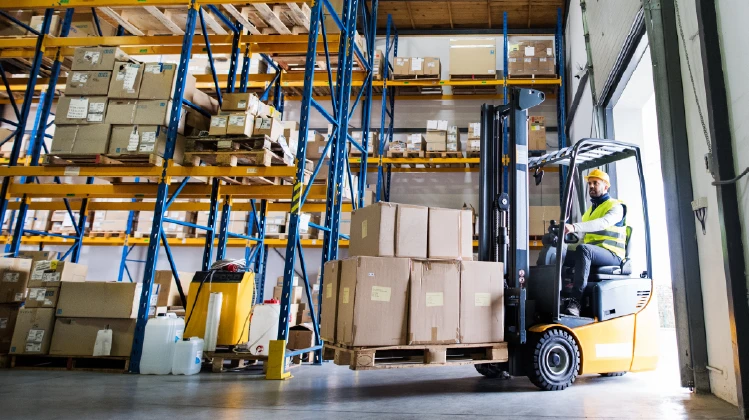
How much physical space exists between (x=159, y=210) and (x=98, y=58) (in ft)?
7.49

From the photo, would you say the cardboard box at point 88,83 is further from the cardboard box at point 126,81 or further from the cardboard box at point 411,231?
the cardboard box at point 411,231

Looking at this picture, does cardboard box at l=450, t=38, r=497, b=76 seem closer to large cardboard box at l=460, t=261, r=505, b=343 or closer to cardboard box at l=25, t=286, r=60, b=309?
large cardboard box at l=460, t=261, r=505, b=343

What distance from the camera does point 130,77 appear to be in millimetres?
5996

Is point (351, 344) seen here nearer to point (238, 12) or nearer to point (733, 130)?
point (733, 130)

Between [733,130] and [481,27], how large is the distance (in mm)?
10230

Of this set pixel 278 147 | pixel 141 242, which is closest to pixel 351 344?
pixel 278 147

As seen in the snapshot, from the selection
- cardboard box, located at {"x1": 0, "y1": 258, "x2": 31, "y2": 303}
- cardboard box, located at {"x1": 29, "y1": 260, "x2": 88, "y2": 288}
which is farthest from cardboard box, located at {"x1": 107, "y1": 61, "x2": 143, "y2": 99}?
cardboard box, located at {"x1": 0, "y1": 258, "x2": 31, "y2": 303}

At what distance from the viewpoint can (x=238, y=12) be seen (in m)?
6.95

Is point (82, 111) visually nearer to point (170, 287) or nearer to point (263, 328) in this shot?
point (263, 328)

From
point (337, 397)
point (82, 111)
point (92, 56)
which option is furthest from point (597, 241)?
point (92, 56)

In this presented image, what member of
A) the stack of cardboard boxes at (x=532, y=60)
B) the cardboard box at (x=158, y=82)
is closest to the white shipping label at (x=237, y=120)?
the cardboard box at (x=158, y=82)

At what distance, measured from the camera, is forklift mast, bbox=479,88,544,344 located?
4523 mm

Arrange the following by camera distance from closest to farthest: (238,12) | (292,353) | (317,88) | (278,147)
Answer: (292,353)
(278,147)
(238,12)
(317,88)

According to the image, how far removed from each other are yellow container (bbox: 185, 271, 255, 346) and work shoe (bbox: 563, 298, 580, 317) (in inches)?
142
